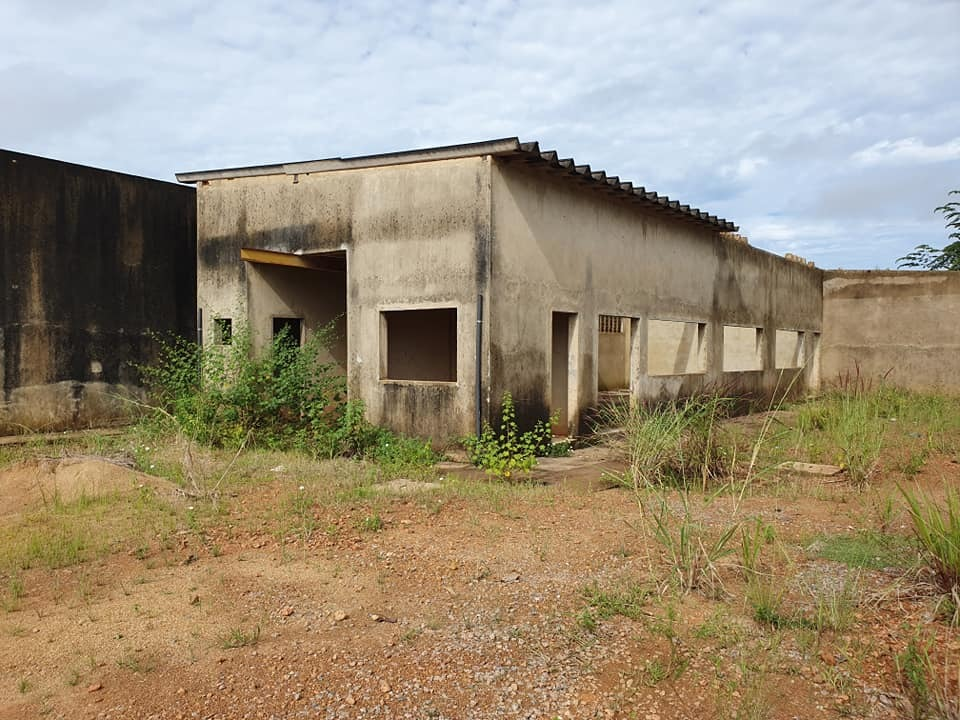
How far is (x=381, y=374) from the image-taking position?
9469 mm

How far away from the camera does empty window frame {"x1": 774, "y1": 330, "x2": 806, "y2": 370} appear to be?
1803 cm

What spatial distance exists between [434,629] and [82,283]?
9384mm

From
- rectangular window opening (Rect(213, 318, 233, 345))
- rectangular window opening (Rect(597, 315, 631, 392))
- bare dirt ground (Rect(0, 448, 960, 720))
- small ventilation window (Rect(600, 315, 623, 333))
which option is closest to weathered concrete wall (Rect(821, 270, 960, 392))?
rectangular window opening (Rect(597, 315, 631, 392))

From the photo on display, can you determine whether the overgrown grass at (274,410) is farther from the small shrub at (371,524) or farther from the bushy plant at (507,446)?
the small shrub at (371,524)

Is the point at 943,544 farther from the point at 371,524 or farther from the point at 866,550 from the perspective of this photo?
the point at 371,524

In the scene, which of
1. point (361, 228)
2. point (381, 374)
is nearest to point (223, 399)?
point (381, 374)

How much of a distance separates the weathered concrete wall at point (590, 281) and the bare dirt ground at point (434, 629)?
2.94 metres

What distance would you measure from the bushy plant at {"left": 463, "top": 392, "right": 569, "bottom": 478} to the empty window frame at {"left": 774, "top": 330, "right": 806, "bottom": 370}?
10.7 m

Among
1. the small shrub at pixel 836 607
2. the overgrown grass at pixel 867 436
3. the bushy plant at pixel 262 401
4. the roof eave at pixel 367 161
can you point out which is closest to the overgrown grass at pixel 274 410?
the bushy plant at pixel 262 401

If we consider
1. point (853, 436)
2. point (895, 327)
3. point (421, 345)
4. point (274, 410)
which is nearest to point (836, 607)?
point (853, 436)

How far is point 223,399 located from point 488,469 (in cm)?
366

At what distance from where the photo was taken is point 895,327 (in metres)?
17.7

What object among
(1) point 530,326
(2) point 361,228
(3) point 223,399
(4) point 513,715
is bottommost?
(4) point 513,715

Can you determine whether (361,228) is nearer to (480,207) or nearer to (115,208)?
(480,207)
